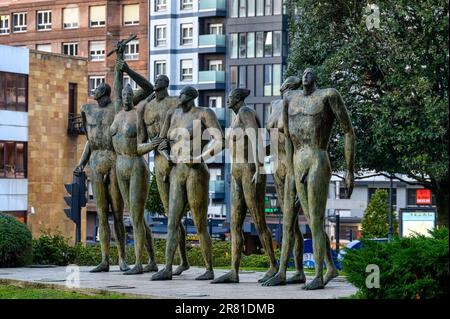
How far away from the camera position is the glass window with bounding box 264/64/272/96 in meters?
82.9

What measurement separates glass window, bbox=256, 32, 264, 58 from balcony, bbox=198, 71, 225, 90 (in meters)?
2.52

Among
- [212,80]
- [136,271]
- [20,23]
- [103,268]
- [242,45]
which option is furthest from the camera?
[20,23]

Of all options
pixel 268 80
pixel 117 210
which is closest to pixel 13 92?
pixel 268 80

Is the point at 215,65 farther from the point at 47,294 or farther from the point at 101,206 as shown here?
the point at 47,294

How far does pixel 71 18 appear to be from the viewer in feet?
299

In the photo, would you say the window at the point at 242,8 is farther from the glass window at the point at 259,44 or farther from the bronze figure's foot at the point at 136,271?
the bronze figure's foot at the point at 136,271

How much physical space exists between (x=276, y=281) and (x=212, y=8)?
66786mm

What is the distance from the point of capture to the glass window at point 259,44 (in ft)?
275

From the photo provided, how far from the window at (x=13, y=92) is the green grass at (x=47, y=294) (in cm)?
4199

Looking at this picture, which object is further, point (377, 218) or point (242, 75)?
point (242, 75)

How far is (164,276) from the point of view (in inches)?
814

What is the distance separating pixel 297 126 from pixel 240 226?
2270 millimetres

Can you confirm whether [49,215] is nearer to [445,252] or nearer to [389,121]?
[389,121]
